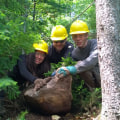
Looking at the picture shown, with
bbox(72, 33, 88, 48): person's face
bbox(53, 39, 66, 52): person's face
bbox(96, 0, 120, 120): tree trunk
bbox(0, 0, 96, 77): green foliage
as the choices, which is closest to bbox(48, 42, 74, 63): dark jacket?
bbox(53, 39, 66, 52): person's face

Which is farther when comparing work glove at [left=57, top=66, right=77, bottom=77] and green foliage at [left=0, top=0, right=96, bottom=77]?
work glove at [left=57, top=66, right=77, bottom=77]

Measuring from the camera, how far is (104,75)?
3059mm

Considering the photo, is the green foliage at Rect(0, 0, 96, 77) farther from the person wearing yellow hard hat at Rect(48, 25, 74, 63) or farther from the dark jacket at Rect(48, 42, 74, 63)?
the dark jacket at Rect(48, 42, 74, 63)

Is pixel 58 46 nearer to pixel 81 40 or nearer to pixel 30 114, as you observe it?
pixel 81 40

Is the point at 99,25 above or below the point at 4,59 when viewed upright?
above

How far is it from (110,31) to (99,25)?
0.23m

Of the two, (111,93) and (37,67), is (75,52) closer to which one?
(37,67)

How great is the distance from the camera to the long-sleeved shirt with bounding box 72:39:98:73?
374cm

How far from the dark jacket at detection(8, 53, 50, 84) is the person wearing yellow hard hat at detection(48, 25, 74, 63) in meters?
0.29

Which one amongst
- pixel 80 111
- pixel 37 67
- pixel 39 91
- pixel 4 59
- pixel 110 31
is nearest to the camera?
pixel 4 59

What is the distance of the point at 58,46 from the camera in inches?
181

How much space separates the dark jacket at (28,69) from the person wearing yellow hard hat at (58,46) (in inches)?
11.5

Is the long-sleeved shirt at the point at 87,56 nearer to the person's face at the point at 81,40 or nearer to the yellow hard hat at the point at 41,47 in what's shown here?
the person's face at the point at 81,40

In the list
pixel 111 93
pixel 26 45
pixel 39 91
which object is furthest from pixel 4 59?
pixel 111 93
